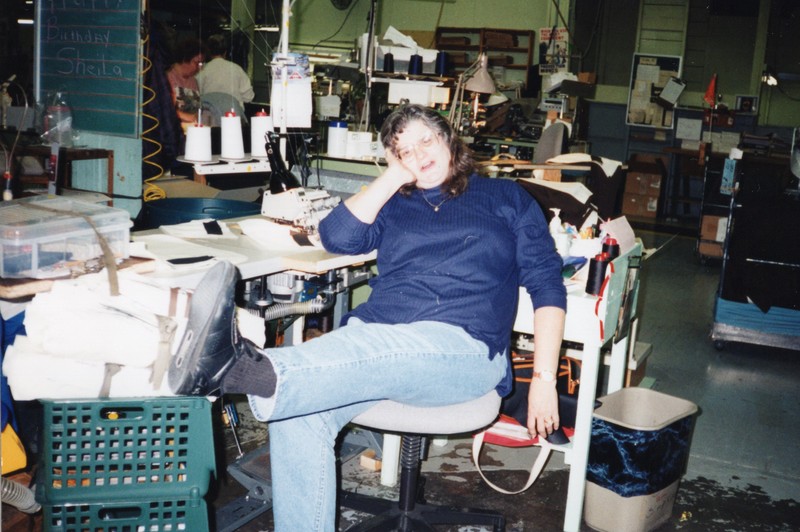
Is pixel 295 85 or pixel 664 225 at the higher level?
pixel 295 85

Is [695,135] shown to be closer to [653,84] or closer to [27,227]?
[653,84]

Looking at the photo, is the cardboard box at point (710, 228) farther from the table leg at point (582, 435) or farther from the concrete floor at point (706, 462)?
the table leg at point (582, 435)

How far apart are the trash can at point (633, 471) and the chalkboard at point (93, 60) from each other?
2250 mm

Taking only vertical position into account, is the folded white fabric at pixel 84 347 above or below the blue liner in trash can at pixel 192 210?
below

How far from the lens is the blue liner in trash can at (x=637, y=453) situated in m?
2.28

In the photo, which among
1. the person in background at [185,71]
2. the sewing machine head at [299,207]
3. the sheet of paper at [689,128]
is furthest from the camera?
the sheet of paper at [689,128]

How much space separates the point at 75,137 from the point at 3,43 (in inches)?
280

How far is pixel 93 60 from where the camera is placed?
325 centimetres

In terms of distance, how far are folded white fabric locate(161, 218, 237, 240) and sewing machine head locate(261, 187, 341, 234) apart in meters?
0.17

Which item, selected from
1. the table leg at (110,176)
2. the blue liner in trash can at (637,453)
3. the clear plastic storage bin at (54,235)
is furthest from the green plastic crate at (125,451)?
the table leg at (110,176)

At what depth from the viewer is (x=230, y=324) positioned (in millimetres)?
1563

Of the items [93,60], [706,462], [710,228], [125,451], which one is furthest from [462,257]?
[710,228]

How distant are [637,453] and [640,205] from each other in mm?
6973

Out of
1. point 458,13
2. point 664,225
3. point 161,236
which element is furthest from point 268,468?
point 458,13
